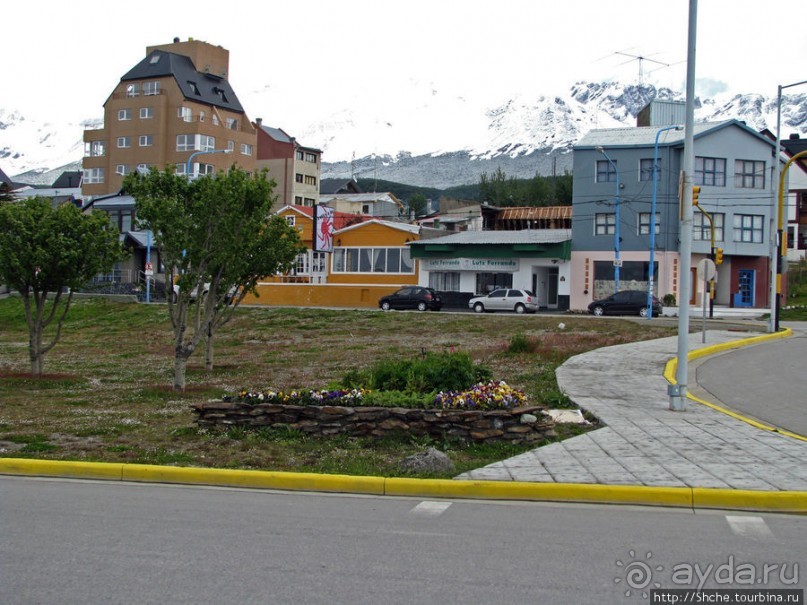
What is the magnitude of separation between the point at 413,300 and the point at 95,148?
164 feet

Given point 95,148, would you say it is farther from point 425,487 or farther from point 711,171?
point 425,487

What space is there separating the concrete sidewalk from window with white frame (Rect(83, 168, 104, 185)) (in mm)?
75821

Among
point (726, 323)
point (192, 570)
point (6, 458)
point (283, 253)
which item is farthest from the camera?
point (726, 323)

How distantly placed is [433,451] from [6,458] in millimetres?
5443

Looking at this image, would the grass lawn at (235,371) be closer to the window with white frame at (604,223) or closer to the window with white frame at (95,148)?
the window with white frame at (604,223)

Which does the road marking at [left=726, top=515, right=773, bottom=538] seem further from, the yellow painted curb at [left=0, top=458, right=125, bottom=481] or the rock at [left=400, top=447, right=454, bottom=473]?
the yellow painted curb at [left=0, top=458, right=125, bottom=481]

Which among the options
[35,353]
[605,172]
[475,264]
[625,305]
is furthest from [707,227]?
[35,353]

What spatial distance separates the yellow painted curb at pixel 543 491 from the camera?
8.38 m

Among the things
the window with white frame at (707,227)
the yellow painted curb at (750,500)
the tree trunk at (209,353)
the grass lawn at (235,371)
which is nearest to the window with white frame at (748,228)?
the window with white frame at (707,227)

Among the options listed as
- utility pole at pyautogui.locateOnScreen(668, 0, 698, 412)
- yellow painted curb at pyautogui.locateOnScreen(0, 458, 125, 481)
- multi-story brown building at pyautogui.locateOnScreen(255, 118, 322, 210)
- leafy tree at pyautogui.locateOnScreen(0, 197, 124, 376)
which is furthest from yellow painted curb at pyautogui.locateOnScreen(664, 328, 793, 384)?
multi-story brown building at pyautogui.locateOnScreen(255, 118, 322, 210)

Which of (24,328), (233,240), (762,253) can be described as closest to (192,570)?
(233,240)

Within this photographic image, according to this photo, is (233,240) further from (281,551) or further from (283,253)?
(281,551)

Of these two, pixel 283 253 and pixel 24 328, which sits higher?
pixel 283 253

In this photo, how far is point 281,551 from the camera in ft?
21.7
